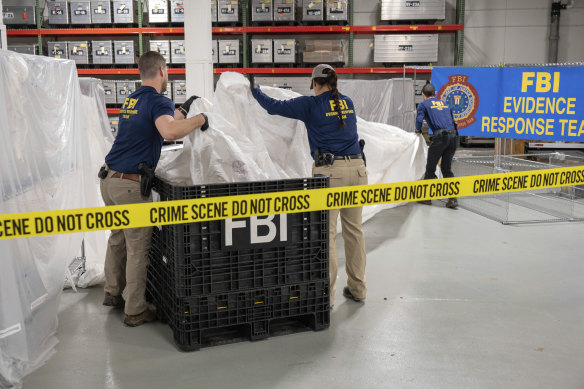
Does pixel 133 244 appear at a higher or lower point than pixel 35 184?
lower

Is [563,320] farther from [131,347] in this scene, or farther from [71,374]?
[71,374]

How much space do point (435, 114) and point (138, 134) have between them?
202 inches

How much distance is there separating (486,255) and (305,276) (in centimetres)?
269

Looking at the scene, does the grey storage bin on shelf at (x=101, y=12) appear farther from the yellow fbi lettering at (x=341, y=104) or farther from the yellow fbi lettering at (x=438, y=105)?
the yellow fbi lettering at (x=341, y=104)

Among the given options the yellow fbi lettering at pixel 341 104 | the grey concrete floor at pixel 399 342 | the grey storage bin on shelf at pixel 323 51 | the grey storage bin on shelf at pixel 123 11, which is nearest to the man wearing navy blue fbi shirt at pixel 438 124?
the grey concrete floor at pixel 399 342

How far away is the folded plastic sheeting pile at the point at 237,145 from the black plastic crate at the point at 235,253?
0.73 feet

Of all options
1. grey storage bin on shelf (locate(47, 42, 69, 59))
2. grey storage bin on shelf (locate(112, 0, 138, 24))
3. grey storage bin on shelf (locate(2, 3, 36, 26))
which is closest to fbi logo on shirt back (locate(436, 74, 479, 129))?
grey storage bin on shelf (locate(112, 0, 138, 24))

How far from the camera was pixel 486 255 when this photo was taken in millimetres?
5820

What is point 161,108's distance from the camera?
3.79m

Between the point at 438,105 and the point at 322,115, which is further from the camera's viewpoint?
the point at 438,105

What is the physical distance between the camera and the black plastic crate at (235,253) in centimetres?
356

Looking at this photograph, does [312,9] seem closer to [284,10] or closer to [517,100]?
[284,10]

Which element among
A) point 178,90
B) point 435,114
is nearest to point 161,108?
point 435,114

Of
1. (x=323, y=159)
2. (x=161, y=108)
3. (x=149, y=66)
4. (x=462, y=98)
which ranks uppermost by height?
(x=149, y=66)
